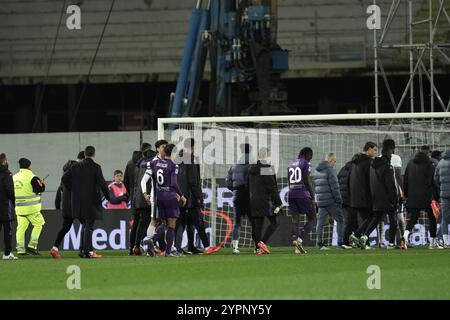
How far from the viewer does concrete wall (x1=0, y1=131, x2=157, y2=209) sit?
108ft

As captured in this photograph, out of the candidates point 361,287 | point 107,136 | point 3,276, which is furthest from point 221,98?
point 361,287

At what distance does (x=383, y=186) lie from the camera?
23.2 m

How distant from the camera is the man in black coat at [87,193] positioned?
72.0ft

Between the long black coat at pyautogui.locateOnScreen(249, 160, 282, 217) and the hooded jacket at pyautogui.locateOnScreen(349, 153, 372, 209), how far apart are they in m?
1.68

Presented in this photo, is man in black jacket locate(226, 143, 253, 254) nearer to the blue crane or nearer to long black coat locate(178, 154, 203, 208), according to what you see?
long black coat locate(178, 154, 203, 208)

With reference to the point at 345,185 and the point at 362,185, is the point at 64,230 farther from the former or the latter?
the point at 345,185

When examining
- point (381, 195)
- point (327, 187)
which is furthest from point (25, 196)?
point (381, 195)

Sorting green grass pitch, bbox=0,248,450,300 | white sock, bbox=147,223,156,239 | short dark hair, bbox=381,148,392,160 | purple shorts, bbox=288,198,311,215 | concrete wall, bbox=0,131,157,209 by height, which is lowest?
green grass pitch, bbox=0,248,450,300

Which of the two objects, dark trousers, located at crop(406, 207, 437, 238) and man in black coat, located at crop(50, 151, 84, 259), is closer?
man in black coat, located at crop(50, 151, 84, 259)

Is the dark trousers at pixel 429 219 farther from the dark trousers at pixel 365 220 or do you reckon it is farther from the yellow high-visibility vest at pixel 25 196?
the yellow high-visibility vest at pixel 25 196

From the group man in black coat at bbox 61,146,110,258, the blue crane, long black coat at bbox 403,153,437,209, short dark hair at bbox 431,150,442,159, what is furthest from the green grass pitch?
the blue crane

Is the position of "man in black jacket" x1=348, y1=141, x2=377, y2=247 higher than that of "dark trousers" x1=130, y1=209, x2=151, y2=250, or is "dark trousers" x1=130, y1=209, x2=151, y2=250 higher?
"man in black jacket" x1=348, y1=141, x2=377, y2=247

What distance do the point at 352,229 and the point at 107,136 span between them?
421 inches

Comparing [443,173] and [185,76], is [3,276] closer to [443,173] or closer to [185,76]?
[443,173]
